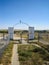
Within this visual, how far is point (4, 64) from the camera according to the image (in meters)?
8.20

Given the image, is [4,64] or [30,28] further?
[30,28]

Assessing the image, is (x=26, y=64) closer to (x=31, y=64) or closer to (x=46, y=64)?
(x=31, y=64)

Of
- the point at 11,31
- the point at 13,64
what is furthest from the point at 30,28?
the point at 13,64

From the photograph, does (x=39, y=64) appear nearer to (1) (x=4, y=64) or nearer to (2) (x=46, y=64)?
(2) (x=46, y=64)

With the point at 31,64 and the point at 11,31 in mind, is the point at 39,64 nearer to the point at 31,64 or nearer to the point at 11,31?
the point at 31,64

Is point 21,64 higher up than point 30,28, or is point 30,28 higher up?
point 30,28

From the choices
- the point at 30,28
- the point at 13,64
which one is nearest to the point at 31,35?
the point at 30,28

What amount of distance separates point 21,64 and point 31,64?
1.72 feet

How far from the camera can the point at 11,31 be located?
28609mm

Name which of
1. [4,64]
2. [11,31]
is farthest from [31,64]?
[11,31]

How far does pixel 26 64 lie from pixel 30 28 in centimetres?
2123

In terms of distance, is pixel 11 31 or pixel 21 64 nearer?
pixel 21 64

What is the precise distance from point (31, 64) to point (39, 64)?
0.40 meters

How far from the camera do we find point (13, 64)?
830 cm
